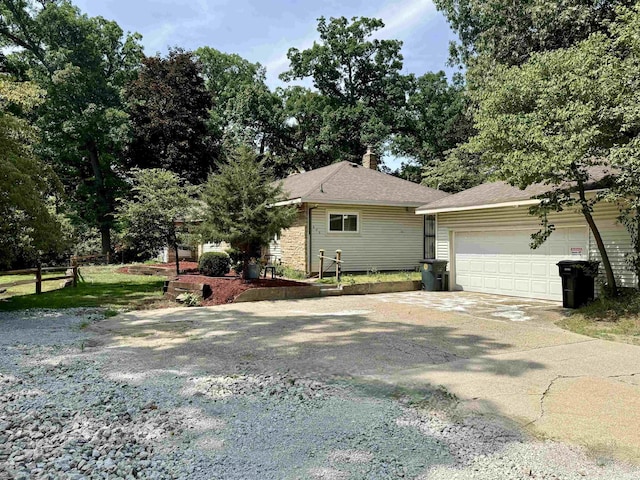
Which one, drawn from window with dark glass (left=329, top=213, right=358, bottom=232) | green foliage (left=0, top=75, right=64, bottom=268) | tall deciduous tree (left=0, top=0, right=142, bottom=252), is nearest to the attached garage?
window with dark glass (left=329, top=213, right=358, bottom=232)

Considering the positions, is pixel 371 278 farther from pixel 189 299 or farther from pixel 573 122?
pixel 573 122

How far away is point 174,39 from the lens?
31.8m

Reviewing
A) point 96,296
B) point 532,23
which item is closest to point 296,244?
point 96,296

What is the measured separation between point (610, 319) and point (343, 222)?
959 centimetres

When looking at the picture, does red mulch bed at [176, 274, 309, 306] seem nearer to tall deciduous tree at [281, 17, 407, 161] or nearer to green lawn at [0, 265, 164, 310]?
green lawn at [0, 265, 164, 310]

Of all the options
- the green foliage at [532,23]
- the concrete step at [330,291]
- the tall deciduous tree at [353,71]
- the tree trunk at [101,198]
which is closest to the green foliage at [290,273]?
the concrete step at [330,291]

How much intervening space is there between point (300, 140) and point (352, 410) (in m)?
31.4

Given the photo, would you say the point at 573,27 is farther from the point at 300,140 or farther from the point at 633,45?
the point at 300,140

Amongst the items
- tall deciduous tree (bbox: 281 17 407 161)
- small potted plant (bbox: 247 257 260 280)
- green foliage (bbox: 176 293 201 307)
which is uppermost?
tall deciduous tree (bbox: 281 17 407 161)

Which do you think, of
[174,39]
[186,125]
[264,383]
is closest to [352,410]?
[264,383]

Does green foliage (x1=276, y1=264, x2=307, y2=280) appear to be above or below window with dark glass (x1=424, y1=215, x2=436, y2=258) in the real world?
below

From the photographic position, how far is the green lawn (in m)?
10.8

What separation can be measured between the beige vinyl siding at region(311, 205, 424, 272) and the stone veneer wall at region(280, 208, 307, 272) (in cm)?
35

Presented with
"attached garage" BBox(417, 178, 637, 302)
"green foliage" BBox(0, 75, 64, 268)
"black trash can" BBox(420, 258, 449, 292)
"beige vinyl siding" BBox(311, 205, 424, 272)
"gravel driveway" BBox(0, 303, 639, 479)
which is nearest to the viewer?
"gravel driveway" BBox(0, 303, 639, 479)
